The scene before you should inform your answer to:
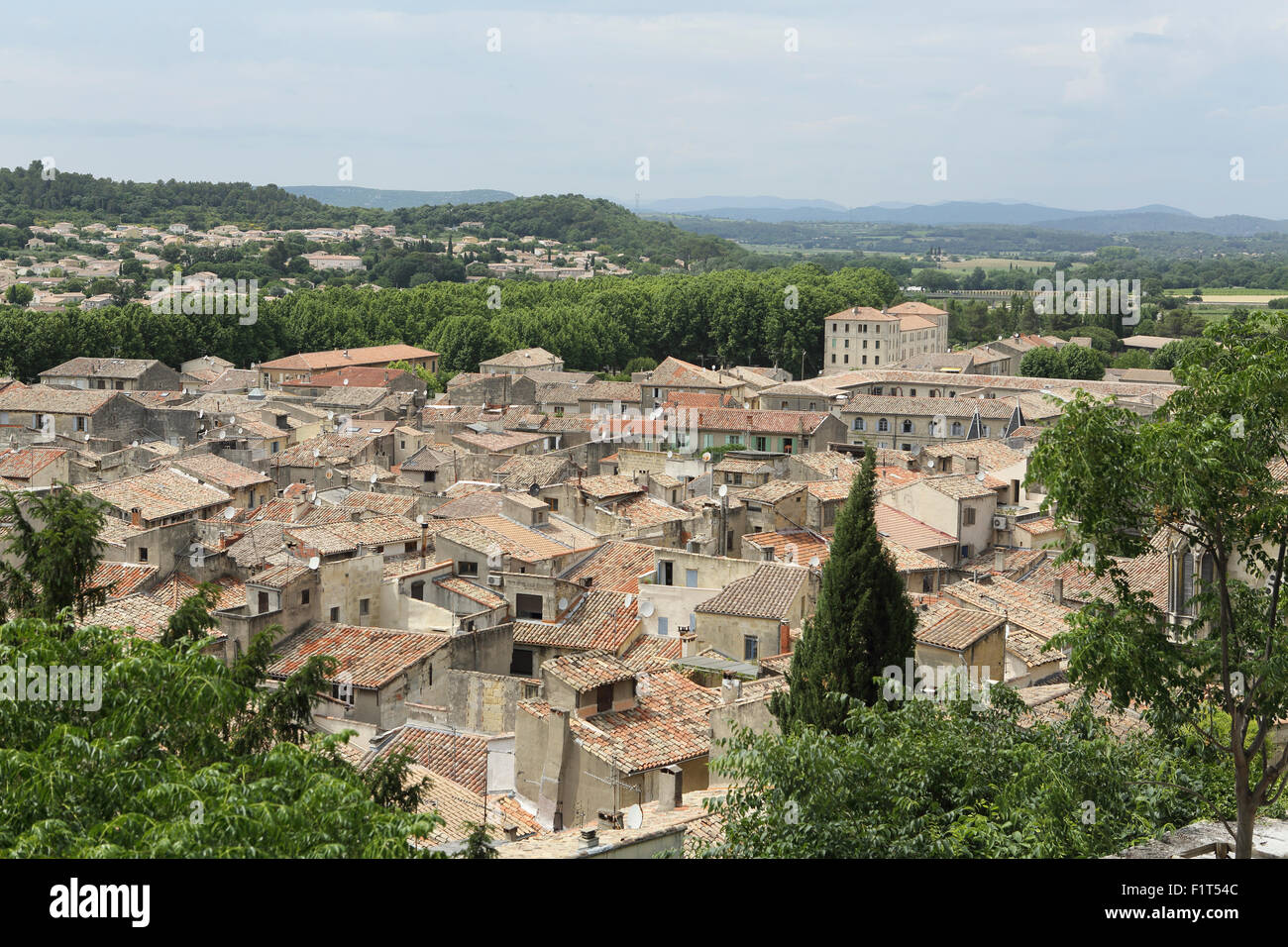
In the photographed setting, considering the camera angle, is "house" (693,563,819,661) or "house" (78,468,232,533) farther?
"house" (78,468,232,533)

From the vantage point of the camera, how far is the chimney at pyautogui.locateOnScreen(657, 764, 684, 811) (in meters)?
15.6

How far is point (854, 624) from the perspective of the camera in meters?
18.2

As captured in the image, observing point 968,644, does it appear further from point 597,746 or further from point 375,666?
point 375,666

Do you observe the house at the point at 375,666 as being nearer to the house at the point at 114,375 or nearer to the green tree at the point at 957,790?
the green tree at the point at 957,790

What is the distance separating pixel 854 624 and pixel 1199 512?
8.56m

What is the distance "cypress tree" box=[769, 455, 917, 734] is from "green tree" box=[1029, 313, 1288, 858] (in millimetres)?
7367

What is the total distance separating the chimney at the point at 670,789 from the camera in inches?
616

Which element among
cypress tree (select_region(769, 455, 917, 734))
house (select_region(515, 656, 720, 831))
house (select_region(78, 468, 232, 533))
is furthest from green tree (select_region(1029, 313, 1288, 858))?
A: house (select_region(78, 468, 232, 533))

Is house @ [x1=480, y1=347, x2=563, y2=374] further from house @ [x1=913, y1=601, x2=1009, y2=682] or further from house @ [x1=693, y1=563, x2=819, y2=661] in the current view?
house @ [x1=913, y1=601, x2=1009, y2=682]

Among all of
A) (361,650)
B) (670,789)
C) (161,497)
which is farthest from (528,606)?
(161,497)

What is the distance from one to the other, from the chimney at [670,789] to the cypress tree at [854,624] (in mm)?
1817

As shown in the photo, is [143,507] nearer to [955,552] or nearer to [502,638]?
Answer: [502,638]
